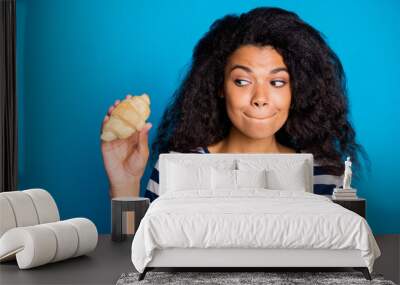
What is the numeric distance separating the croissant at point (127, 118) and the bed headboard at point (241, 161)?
0.50 meters

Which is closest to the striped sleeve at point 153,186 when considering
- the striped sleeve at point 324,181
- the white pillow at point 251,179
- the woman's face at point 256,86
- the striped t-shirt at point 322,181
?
the striped t-shirt at point 322,181

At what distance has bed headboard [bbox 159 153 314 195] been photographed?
6625 mm

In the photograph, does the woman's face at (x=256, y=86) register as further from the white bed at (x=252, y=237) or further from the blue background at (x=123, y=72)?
the white bed at (x=252, y=237)

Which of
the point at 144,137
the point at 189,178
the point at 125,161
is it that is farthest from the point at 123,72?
the point at 189,178

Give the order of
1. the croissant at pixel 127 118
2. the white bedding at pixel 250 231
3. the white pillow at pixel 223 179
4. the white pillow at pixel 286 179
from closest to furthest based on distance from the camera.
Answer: the white bedding at pixel 250 231 → the white pillow at pixel 223 179 → the white pillow at pixel 286 179 → the croissant at pixel 127 118

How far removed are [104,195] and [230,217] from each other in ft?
9.03

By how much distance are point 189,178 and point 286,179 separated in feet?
2.93

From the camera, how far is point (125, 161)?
7188mm

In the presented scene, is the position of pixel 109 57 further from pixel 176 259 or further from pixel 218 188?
pixel 176 259

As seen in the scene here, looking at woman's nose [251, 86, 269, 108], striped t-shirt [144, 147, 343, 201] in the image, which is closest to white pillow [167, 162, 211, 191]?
striped t-shirt [144, 147, 343, 201]

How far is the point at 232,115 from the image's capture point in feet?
23.2

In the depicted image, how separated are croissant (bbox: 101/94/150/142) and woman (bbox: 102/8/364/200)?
10 centimetres

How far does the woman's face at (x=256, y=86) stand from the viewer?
6.97 m

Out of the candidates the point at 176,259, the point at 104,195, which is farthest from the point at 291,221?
the point at 104,195
